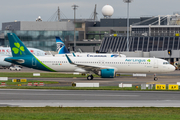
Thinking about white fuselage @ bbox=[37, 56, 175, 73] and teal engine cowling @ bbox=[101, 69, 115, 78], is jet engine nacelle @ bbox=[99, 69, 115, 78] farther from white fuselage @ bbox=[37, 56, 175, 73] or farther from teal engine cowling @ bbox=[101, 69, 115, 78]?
white fuselage @ bbox=[37, 56, 175, 73]

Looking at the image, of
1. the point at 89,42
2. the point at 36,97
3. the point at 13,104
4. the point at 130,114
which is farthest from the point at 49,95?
the point at 89,42

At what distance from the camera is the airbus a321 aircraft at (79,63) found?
5225cm

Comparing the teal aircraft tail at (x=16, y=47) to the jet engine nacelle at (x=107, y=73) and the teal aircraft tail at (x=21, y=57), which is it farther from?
the jet engine nacelle at (x=107, y=73)

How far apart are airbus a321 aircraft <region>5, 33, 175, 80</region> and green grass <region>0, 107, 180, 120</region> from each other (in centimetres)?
2861

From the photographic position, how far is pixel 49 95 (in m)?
31.0

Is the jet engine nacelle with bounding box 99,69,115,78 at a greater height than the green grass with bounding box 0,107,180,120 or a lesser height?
greater

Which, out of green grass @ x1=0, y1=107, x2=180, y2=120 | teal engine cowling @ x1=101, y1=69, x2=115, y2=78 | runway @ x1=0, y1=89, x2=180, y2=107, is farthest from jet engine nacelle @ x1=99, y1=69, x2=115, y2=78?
green grass @ x1=0, y1=107, x2=180, y2=120

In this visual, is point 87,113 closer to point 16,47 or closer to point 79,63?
point 79,63

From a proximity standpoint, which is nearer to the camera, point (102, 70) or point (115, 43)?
point (102, 70)

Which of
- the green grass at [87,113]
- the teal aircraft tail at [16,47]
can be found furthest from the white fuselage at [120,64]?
the green grass at [87,113]

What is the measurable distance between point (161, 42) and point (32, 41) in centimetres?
5953

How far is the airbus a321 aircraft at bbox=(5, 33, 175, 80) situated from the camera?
5225 cm

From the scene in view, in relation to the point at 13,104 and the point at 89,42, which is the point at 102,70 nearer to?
the point at 13,104

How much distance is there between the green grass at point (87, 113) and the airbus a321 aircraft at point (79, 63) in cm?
2861
